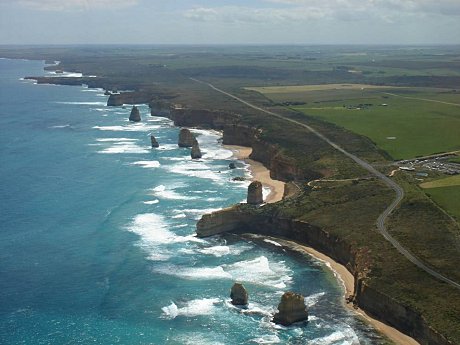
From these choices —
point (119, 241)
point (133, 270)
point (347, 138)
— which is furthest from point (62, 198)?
point (347, 138)

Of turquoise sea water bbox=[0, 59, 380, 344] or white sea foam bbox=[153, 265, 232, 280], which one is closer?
turquoise sea water bbox=[0, 59, 380, 344]

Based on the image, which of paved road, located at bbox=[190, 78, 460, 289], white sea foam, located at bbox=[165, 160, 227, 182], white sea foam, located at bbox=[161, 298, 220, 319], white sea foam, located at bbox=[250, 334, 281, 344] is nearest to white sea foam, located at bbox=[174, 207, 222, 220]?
white sea foam, located at bbox=[165, 160, 227, 182]

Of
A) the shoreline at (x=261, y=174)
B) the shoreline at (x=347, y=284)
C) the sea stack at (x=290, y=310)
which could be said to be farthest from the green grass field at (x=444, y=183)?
the sea stack at (x=290, y=310)

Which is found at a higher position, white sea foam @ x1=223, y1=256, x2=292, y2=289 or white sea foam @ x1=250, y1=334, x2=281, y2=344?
white sea foam @ x1=223, y1=256, x2=292, y2=289

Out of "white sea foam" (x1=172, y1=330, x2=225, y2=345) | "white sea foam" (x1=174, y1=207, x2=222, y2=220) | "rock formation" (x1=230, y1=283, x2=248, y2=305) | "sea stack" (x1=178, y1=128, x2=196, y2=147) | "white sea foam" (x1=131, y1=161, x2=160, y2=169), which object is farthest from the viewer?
"sea stack" (x1=178, y1=128, x2=196, y2=147)

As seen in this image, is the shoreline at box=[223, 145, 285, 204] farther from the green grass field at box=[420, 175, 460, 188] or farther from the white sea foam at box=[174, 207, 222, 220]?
the green grass field at box=[420, 175, 460, 188]

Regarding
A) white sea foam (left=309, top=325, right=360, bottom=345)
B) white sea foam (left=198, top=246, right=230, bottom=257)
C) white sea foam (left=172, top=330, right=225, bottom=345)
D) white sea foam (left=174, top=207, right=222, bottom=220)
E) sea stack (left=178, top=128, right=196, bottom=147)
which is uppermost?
sea stack (left=178, top=128, right=196, bottom=147)

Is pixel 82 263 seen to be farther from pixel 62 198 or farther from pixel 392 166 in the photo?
pixel 392 166
